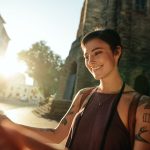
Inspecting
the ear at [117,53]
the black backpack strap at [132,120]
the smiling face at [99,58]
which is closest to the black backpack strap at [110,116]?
the black backpack strap at [132,120]

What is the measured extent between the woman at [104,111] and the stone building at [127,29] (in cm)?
1309

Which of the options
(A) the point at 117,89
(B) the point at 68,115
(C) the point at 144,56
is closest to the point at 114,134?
(A) the point at 117,89

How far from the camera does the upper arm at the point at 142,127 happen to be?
1393 mm

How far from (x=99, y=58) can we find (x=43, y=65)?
1654 inches

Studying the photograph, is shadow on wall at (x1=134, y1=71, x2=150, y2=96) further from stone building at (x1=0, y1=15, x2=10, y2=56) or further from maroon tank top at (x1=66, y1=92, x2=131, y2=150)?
stone building at (x1=0, y1=15, x2=10, y2=56)

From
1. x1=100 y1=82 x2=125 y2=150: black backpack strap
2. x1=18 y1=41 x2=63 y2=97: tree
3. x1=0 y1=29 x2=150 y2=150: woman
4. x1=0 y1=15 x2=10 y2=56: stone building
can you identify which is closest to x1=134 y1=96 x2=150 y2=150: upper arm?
x1=0 y1=29 x2=150 y2=150: woman

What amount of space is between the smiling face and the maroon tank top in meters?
0.19

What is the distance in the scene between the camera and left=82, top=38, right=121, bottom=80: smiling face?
1.94 m

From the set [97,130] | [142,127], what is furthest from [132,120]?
[97,130]

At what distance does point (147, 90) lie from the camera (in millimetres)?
15250

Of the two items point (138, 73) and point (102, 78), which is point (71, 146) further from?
point (138, 73)

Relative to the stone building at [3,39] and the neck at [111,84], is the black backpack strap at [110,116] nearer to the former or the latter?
the neck at [111,84]

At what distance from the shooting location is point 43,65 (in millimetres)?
43469

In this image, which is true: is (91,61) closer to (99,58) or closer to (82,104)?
(99,58)
